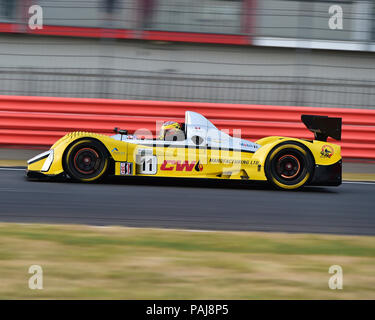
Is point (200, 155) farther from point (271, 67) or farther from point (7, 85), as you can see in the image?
point (271, 67)

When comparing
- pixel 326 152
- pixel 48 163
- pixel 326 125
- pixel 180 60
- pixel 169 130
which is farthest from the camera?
pixel 180 60

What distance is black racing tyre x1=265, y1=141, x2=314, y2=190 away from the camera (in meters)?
8.32

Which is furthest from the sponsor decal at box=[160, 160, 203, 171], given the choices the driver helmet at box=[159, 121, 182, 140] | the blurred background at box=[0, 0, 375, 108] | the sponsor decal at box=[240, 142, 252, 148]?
the blurred background at box=[0, 0, 375, 108]

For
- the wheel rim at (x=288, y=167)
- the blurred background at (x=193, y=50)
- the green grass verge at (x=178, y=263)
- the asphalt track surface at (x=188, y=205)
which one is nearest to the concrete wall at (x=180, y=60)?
the blurred background at (x=193, y=50)

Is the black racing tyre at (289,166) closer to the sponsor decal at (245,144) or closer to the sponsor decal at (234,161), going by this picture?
the sponsor decal at (234,161)

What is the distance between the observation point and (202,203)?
7246 mm

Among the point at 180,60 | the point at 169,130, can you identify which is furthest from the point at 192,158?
the point at 180,60

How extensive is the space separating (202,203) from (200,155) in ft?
3.38

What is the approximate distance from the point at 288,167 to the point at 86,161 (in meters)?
2.74

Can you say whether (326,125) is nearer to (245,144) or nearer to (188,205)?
(245,144)

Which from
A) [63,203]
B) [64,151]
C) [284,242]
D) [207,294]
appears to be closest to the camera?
[207,294]

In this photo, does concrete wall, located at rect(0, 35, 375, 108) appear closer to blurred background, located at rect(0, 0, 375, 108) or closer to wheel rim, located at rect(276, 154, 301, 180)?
blurred background, located at rect(0, 0, 375, 108)

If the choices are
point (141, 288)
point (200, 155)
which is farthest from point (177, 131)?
point (141, 288)

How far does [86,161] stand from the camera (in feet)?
26.6
